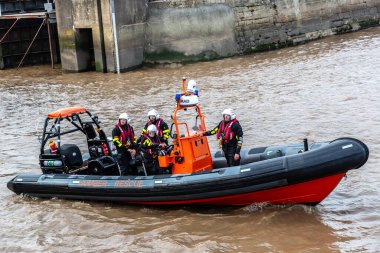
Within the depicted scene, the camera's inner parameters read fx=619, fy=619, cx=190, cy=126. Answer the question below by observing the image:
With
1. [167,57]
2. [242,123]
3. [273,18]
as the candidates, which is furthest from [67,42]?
[242,123]

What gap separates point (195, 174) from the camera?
8055mm

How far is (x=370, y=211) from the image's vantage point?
26.1 ft

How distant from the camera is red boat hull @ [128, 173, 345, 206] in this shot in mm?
7547

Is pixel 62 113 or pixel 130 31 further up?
pixel 130 31

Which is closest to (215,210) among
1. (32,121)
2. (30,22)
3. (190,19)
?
(32,121)

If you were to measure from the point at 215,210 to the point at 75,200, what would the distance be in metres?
2.16

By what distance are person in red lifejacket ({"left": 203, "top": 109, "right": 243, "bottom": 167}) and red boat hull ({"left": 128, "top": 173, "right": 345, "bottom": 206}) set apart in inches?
27.3

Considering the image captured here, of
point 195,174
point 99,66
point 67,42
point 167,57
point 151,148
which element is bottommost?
point 195,174

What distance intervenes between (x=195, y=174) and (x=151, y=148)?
89cm

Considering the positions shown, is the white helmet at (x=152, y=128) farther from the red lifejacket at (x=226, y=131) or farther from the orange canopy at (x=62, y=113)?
the orange canopy at (x=62, y=113)

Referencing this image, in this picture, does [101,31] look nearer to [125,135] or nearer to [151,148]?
[125,135]

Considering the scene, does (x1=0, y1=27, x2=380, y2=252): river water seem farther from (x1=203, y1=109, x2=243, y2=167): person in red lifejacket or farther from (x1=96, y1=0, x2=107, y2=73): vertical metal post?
(x1=203, y1=109, x2=243, y2=167): person in red lifejacket

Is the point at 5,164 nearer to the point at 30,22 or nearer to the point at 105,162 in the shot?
the point at 105,162

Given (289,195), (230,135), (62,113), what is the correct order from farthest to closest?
(62,113)
(230,135)
(289,195)
